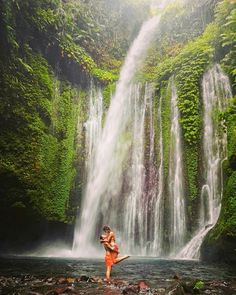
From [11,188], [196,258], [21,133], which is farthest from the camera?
[21,133]

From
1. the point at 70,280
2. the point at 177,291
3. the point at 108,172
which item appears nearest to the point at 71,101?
the point at 108,172

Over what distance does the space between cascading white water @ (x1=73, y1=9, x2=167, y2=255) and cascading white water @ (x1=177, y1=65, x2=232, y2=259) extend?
403 centimetres

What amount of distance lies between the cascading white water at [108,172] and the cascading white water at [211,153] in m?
4.03

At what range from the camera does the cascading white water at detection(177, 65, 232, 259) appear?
12.9 meters

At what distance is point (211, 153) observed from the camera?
1529 cm

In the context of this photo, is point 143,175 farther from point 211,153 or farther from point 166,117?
point 166,117

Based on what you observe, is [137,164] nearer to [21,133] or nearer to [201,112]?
[201,112]

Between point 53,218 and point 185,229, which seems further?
point 53,218

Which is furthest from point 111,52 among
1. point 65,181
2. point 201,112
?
point 65,181

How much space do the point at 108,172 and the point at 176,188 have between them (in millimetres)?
3749

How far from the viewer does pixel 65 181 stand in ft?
52.2

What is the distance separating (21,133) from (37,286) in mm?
9127

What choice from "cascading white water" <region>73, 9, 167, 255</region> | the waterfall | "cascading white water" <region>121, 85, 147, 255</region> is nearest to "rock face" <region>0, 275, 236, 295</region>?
"cascading white water" <region>121, 85, 147, 255</region>

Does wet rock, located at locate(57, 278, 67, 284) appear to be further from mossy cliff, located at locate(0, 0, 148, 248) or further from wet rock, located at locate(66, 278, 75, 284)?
mossy cliff, located at locate(0, 0, 148, 248)
